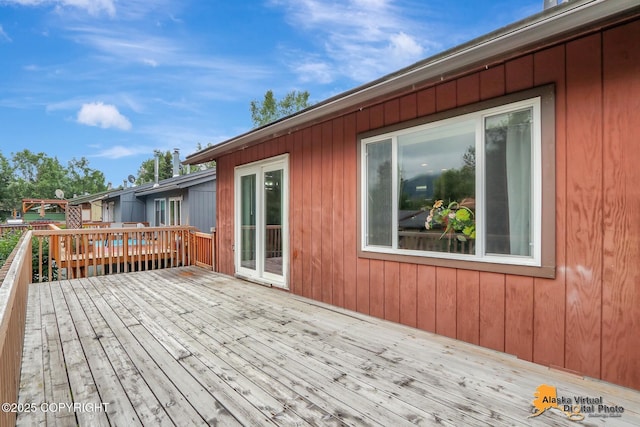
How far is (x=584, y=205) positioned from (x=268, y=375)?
249cm

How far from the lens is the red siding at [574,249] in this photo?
1.93m

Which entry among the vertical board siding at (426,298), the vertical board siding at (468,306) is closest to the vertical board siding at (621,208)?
the vertical board siding at (468,306)

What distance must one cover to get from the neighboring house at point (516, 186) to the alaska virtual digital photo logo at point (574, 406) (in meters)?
0.31

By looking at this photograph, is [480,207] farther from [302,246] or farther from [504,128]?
[302,246]

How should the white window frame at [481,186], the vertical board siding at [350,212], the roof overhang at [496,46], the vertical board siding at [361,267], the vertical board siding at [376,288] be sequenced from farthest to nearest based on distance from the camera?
the vertical board siding at [350,212]
the vertical board siding at [361,267]
the vertical board siding at [376,288]
the white window frame at [481,186]
the roof overhang at [496,46]

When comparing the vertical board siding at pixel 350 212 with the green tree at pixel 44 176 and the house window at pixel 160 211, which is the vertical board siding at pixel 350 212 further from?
the green tree at pixel 44 176

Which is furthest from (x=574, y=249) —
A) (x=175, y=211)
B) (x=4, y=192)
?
(x=4, y=192)

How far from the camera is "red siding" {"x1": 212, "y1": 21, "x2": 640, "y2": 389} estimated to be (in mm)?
1932

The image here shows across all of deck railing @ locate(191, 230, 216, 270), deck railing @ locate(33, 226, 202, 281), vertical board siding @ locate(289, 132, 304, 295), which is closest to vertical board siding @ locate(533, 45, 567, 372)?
vertical board siding @ locate(289, 132, 304, 295)

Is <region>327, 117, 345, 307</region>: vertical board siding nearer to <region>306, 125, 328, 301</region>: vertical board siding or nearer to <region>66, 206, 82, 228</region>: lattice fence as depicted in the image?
<region>306, 125, 328, 301</region>: vertical board siding

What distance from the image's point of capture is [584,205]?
208 cm

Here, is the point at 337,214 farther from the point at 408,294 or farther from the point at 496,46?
the point at 496,46

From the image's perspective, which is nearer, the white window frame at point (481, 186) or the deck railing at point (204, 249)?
the white window frame at point (481, 186)

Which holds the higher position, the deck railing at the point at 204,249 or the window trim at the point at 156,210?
the window trim at the point at 156,210
